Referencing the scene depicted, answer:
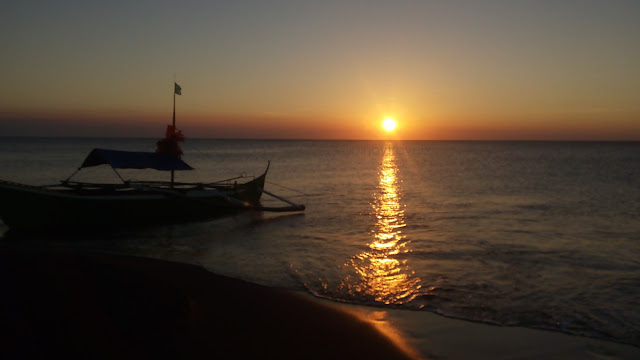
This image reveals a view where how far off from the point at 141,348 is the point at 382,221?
40.5ft

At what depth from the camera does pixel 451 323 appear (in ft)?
22.6

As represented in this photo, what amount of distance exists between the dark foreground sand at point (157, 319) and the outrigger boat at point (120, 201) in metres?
5.65

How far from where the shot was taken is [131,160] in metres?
15.5

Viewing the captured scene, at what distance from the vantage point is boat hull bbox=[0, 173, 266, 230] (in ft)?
43.2

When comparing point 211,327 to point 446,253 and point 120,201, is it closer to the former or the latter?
point 446,253

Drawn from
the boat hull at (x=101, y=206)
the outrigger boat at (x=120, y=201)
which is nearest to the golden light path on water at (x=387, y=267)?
the outrigger boat at (x=120, y=201)

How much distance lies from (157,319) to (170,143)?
38.9 feet

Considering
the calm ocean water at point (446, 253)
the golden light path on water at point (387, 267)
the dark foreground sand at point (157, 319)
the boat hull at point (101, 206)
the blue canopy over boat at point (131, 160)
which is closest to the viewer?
the dark foreground sand at point (157, 319)

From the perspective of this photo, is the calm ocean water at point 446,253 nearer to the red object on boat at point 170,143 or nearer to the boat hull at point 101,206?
the boat hull at point 101,206

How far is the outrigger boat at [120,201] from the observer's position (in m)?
13.2

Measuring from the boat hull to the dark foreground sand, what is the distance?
5.62 meters

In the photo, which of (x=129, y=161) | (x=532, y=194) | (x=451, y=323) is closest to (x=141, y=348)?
(x=451, y=323)

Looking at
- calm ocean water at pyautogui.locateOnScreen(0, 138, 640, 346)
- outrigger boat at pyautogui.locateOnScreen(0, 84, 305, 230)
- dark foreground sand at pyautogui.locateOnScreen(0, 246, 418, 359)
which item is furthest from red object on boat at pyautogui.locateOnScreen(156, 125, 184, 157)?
dark foreground sand at pyautogui.locateOnScreen(0, 246, 418, 359)

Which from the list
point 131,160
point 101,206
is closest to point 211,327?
point 101,206
